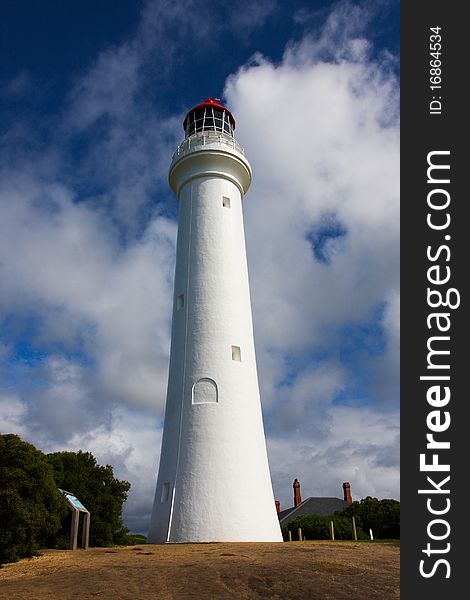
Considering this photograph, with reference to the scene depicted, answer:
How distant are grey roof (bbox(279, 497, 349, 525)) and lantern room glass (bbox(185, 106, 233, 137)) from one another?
34703 mm

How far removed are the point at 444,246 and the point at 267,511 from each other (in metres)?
12.8

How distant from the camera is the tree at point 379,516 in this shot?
111ft

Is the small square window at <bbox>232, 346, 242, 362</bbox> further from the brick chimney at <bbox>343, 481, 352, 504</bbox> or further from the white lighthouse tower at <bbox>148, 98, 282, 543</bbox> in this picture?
the brick chimney at <bbox>343, 481, 352, 504</bbox>

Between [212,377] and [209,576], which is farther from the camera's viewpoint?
→ [212,377]

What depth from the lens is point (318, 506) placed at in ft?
161

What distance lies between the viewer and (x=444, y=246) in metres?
10.4

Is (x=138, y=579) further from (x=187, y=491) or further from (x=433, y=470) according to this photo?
(x=187, y=491)

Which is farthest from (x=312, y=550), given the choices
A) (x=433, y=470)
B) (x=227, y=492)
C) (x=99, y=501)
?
(x=99, y=501)

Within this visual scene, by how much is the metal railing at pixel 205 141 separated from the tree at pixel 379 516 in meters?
24.6

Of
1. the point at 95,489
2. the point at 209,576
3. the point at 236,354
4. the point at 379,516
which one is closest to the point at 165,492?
the point at 236,354

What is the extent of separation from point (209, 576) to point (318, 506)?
135ft

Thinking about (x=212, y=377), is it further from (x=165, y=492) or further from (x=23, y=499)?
(x=23, y=499)

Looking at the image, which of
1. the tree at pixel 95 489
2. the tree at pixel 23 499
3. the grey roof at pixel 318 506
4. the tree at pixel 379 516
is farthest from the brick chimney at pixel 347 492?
the tree at pixel 23 499

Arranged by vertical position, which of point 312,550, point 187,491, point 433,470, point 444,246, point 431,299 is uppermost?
point 444,246
